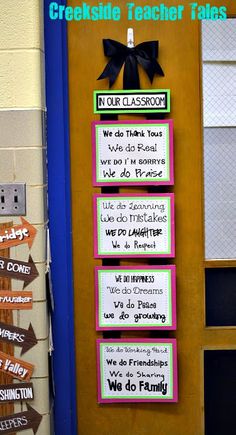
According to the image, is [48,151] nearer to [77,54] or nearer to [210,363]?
[77,54]

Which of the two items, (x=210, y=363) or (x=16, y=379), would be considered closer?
(x=16, y=379)

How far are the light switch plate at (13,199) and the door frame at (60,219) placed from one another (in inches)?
7.3

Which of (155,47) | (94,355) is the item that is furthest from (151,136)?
(94,355)

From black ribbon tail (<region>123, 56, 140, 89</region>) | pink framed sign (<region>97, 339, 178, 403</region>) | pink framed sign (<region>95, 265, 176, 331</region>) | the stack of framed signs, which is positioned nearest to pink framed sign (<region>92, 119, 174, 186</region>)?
the stack of framed signs

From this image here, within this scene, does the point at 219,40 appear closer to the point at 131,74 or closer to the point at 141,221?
the point at 131,74

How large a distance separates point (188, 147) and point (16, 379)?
48.5 inches

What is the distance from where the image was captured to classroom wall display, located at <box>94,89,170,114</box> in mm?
2912

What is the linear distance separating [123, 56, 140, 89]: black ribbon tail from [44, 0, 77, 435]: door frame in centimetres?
26

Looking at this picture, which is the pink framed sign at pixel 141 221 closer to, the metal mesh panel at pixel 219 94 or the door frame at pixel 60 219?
the door frame at pixel 60 219

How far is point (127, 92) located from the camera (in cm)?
292

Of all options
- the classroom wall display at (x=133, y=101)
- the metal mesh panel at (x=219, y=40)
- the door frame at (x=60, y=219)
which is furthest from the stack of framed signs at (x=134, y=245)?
the metal mesh panel at (x=219, y=40)

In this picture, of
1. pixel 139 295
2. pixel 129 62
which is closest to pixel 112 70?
pixel 129 62

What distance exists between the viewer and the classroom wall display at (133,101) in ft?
9.55

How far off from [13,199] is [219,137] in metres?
0.93
